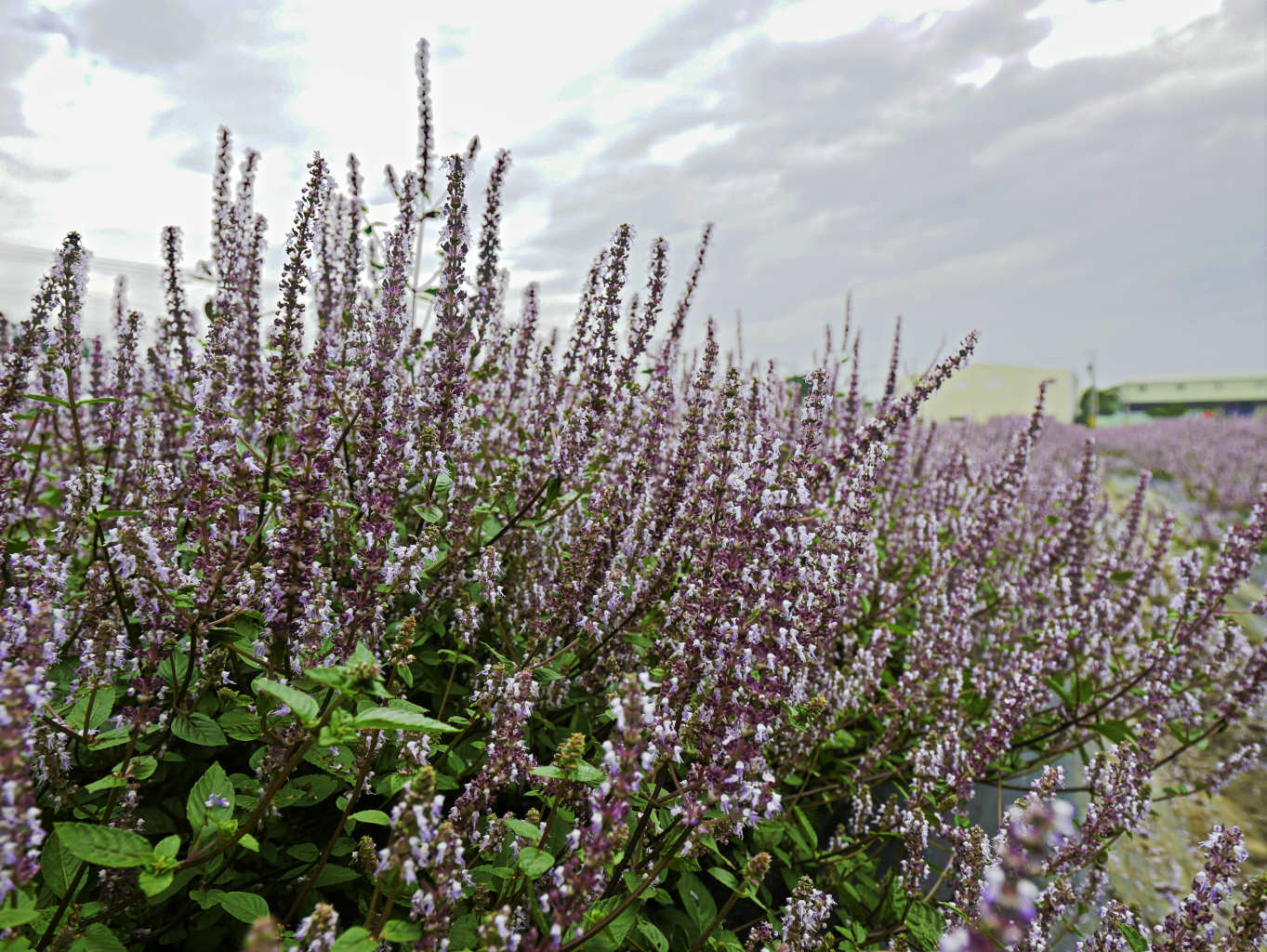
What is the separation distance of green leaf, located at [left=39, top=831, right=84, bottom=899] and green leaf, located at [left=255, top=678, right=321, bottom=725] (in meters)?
1.17

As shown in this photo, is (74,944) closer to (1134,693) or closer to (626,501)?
(626,501)

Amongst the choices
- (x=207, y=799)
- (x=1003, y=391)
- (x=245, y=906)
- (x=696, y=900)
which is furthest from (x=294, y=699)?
(x=1003, y=391)

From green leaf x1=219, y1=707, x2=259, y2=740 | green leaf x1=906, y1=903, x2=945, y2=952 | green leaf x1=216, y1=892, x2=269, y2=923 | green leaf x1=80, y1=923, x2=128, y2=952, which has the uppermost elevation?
green leaf x1=219, y1=707, x2=259, y2=740

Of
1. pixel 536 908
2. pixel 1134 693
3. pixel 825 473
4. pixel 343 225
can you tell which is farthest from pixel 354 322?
pixel 1134 693

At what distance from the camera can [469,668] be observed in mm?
3971

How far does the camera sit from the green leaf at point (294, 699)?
166 centimetres

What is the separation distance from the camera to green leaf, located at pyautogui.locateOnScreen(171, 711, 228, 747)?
8.11 ft

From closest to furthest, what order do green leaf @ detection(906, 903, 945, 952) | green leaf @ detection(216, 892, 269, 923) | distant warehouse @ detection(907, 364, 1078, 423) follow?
1. green leaf @ detection(216, 892, 269, 923)
2. green leaf @ detection(906, 903, 945, 952)
3. distant warehouse @ detection(907, 364, 1078, 423)

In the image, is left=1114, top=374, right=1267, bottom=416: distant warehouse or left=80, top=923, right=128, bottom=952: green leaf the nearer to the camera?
left=80, top=923, right=128, bottom=952: green leaf

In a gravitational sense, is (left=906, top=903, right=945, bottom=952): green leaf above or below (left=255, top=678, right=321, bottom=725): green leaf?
below

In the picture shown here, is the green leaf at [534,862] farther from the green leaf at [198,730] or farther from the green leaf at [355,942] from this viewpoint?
the green leaf at [198,730]

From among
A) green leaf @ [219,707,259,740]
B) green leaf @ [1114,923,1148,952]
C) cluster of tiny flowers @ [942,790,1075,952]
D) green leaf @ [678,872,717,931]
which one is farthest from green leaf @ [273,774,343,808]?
green leaf @ [1114,923,1148,952]

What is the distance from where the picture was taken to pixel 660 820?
2.87 metres

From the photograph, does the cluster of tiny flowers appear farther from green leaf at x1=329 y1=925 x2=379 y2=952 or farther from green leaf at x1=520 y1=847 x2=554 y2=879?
green leaf at x1=329 y1=925 x2=379 y2=952
